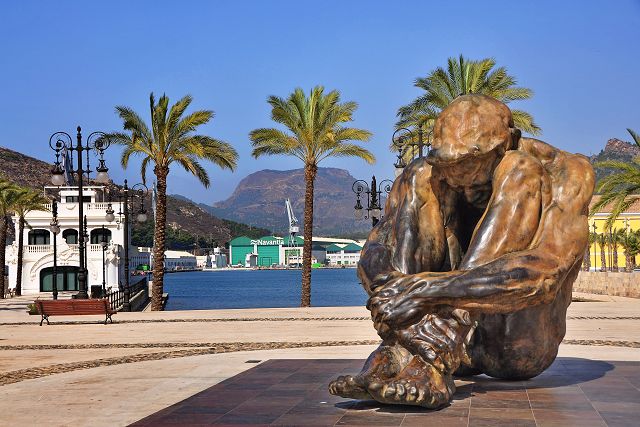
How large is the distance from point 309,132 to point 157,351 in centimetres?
1696

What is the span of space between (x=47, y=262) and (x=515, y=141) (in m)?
55.8

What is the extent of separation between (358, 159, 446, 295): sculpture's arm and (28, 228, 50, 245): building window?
61.9 meters

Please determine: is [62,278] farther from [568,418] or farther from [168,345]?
[568,418]

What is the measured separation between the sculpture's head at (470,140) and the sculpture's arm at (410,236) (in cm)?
23

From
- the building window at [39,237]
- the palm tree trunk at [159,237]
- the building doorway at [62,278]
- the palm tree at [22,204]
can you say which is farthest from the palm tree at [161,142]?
the building window at [39,237]

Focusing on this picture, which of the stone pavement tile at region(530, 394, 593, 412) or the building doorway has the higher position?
the stone pavement tile at region(530, 394, 593, 412)

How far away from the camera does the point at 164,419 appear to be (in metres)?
6.40

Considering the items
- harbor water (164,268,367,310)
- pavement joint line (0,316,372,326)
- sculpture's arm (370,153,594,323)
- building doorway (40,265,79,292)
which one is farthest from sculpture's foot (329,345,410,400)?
building doorway (40,265,79,292)

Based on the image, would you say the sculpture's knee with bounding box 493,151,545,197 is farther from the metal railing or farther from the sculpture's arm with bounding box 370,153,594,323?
the metal railing

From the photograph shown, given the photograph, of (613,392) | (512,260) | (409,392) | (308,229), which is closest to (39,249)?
(308,229)

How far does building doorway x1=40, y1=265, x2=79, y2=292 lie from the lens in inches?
2338

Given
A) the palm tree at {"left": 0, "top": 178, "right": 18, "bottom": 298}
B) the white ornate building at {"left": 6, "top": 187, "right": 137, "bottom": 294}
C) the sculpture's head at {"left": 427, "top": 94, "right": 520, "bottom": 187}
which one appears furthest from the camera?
the white ornate building at {"left": 6, "top": 187, "right": 137, "bottom": 294}

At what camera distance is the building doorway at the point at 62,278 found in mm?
59375

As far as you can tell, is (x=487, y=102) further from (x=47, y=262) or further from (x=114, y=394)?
(x=47, y=262)
